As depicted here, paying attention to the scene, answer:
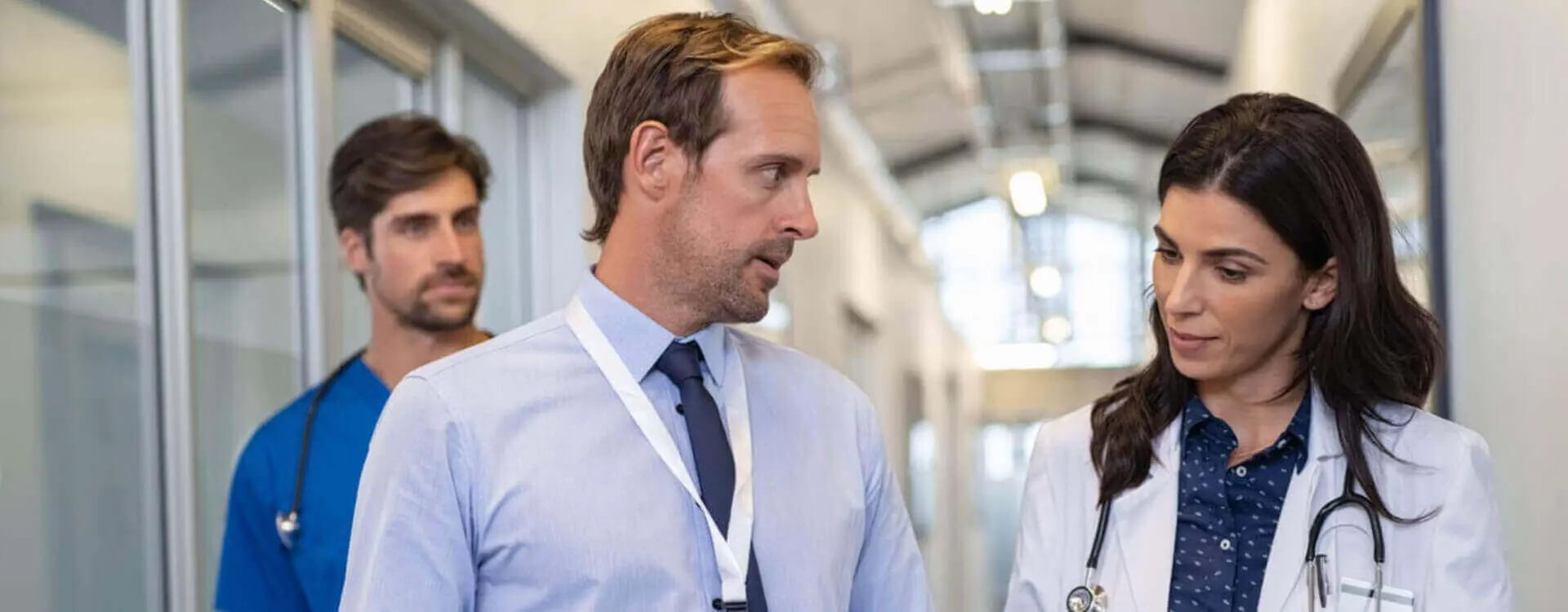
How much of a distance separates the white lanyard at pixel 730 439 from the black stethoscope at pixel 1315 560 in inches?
14.2

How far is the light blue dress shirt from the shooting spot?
1.44m

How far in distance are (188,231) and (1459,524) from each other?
1.69 m

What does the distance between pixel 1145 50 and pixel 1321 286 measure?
7.94m

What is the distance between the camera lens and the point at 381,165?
2.34 metres

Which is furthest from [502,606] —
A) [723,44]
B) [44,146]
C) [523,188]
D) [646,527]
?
[523,188]

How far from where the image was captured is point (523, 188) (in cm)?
375

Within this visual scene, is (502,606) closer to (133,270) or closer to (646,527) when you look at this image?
(646,527)

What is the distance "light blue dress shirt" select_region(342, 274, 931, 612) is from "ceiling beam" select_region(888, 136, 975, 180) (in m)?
10.8

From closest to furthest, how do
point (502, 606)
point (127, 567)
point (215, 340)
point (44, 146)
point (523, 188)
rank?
1. point (502, 606)
2. point (44, 146)
3. point (127, 567)
4. point (215, 340)
5. point (523, 188)

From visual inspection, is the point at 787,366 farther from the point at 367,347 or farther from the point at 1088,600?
the point at 367,347

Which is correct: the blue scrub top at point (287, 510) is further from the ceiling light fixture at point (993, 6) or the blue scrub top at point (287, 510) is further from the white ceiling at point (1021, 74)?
the ceiling light fixture at point (993, 6)

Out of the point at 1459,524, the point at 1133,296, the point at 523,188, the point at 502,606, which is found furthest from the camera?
the point at 1133,296

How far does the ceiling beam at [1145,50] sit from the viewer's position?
9.04m

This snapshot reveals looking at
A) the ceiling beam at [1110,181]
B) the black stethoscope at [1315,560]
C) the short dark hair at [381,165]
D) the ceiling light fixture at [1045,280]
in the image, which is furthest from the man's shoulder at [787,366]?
the ceiling light fixture at [1045,280]
